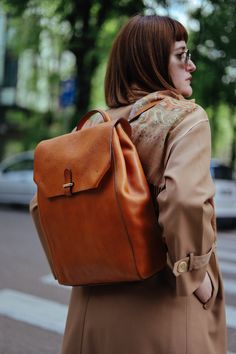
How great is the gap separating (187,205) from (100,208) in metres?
0.24

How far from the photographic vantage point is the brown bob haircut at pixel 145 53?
143 cm

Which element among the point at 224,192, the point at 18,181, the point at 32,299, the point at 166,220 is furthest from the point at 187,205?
the point at 18,181

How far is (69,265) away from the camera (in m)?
1.38

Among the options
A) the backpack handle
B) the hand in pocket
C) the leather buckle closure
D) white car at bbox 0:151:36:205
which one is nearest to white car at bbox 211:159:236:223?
white car at bbox 0:151:36:205

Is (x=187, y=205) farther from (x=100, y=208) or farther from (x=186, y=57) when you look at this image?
(x=186, y=57)

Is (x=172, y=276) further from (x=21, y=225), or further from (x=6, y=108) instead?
(x=6, y=108)

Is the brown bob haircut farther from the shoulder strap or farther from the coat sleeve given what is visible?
the coat sleeve

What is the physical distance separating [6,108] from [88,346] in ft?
82.2

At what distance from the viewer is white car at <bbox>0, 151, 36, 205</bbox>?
12.3 metres

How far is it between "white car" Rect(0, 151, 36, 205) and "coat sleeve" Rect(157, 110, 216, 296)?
11.2 metres

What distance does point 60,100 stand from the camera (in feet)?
40.1

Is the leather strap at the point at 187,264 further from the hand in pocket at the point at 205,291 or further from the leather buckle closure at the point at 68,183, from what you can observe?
the leather buckle closure at the point at 68,183

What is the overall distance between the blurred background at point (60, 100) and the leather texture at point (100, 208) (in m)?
2.41

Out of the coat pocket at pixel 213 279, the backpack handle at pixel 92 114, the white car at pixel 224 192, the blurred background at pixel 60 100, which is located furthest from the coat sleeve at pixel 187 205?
the white car at pixel 224 192
